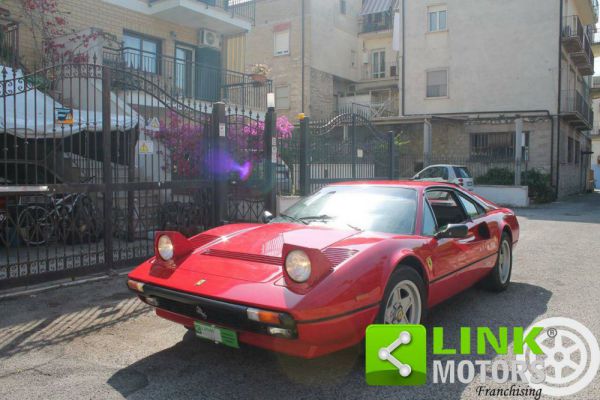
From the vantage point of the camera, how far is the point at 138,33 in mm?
14719

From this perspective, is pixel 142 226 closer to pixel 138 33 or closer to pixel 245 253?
pixel 245 253

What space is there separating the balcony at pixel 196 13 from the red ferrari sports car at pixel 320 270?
11385 mm

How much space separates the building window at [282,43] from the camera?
1119 inches

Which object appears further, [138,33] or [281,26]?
[281,26]

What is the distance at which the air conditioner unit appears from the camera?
650 inches

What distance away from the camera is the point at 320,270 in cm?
330

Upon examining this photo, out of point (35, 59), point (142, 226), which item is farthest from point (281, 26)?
point (142, 226)

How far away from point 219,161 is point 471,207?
402cm

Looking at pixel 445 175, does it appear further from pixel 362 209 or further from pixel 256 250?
pixel 256 250

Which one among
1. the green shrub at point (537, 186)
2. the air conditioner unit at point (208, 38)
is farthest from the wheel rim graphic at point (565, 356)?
the green shrub at point (537, 186)

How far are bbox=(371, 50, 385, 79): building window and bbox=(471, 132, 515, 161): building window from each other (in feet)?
31.1

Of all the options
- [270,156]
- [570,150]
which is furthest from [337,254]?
[570,150]

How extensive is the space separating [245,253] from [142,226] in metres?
4.37

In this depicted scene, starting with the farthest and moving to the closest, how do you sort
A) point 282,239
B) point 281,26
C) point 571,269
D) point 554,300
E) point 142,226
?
point 281,26 → point 142,226 → point 571,269 → point 554,300 → point 282,239
